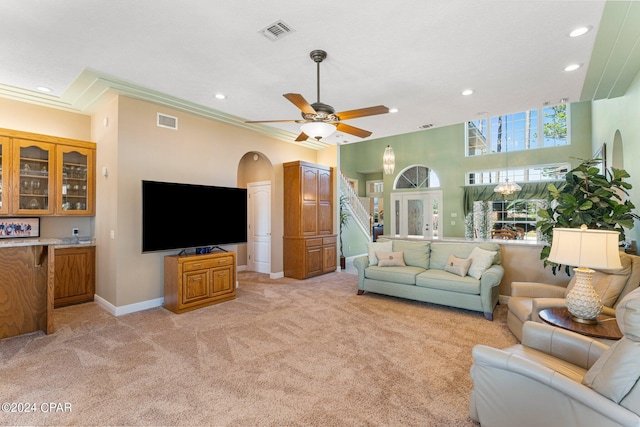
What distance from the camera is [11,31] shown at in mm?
2797

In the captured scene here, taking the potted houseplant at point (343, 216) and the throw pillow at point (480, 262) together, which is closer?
the throw pillow at point (480, 262)

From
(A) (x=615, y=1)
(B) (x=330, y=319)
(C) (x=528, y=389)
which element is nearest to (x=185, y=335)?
(B) (x=330, y=319)

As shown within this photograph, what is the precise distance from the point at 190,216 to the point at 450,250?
4023mm

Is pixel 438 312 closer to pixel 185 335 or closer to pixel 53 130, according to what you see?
pixel 185 335

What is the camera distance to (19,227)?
14.3 ft

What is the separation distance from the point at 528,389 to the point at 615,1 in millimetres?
2900

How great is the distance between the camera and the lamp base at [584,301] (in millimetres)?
2348

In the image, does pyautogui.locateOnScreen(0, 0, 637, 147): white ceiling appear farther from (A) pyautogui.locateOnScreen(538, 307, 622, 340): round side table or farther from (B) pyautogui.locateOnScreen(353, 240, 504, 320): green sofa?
(A) pyautogui.locateOnScreen(538, 307, 622, 340): round side table

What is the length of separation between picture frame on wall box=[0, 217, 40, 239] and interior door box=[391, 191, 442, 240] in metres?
9.05

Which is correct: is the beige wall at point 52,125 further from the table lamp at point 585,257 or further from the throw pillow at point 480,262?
the table lamp at point 585,257

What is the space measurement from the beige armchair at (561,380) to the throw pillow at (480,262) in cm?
218

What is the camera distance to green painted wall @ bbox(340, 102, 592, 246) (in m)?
8.19

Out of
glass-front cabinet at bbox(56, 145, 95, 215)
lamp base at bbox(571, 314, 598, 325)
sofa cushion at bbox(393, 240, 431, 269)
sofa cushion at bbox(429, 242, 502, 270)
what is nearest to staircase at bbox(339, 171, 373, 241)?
sofa cushion at bbox(393, 240, 431, 269)

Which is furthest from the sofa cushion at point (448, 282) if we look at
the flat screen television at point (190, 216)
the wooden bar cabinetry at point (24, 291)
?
the wooden bar cabinetry at point (24, 291)
